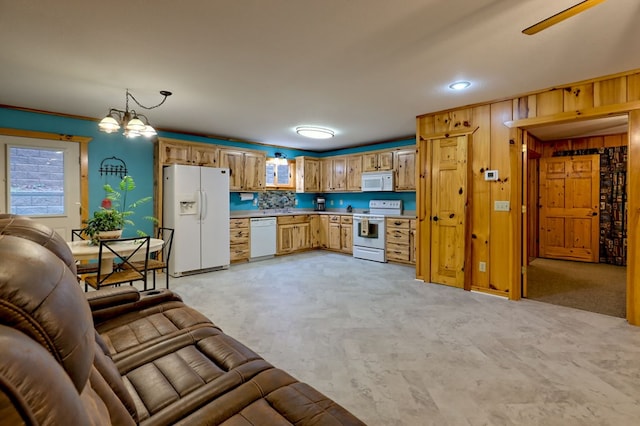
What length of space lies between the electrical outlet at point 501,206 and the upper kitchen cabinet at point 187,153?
446 cm

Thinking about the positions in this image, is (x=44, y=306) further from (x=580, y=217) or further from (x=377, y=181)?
(x=580, y=217)

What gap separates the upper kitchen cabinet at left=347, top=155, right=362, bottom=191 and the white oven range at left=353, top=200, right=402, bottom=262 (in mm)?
560

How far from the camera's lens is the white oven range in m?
5.87

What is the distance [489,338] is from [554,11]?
2.46 m

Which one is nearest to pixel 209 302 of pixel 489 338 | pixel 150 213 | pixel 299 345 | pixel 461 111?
pixel 299 345

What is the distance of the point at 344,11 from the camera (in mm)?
2064

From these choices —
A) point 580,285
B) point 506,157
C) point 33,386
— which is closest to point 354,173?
point 506,157

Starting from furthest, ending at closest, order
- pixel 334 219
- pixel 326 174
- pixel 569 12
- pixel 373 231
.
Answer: pixel 326 174 → pixel 334 219 → pixel 373 231 → pixel 569 12

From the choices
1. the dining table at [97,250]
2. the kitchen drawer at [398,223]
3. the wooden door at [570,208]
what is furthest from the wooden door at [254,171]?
the wooden door at [570,208]

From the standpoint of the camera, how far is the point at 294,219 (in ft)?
22.1

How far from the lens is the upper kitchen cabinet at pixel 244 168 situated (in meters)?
5.99

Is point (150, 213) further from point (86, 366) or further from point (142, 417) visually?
point (86, 366)

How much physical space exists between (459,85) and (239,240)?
4.26 metres

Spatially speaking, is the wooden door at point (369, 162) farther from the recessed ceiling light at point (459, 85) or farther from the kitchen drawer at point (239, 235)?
the recessed ceiling light at point (459, 85)
